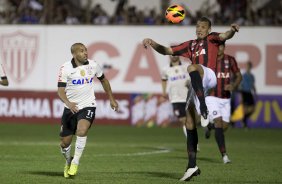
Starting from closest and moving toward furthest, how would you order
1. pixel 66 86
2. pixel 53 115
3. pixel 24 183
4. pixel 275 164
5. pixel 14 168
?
pixel 24 183 < pixel 66 86 < pixel 14 168 < pixel 275 164 < pixel 53 115

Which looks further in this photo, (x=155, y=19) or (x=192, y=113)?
(x=155, y=19)

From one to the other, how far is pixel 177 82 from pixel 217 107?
15.3 feet

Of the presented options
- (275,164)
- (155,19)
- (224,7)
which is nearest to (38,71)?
(155,19)

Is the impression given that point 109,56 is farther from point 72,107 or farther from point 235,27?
point 235,27

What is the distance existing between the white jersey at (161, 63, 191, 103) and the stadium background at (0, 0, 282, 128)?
395 inches

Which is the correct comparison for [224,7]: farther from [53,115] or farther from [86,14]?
[53,115]

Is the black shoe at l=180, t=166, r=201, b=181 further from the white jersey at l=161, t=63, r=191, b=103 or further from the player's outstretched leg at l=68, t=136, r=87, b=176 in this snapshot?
the white jersey at l=161, t=63, r=191, b=103

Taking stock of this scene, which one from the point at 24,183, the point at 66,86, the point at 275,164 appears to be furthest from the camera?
the point at 275,164

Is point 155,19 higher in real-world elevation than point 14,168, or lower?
higher

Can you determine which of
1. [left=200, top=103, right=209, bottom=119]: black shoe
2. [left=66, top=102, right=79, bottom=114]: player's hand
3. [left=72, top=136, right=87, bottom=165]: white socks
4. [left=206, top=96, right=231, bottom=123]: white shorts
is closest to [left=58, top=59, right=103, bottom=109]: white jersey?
[left=66, top=102, right=79, bottom=114]: player's hand

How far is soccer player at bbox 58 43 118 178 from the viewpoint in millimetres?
13656

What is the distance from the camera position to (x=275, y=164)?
16.8m

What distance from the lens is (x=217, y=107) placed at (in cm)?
1756

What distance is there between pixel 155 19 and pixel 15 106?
669 cm
